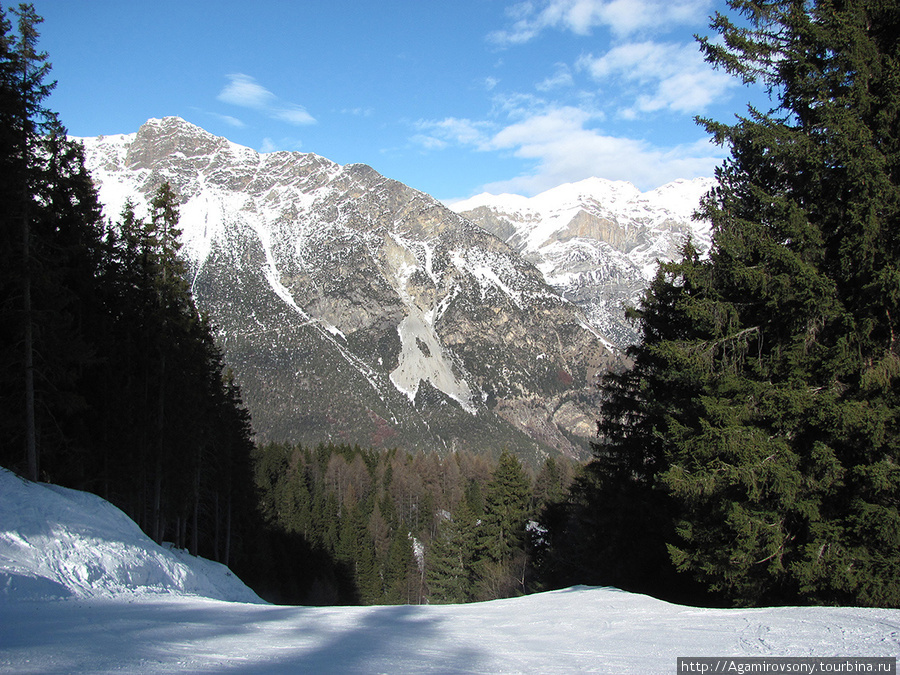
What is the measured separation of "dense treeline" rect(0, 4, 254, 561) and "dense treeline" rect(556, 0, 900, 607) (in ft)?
49.7

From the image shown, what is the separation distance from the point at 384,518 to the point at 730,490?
58777 millimetres

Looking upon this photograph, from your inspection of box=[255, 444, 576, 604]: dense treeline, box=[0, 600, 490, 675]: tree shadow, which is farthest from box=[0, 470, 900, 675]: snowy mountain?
box=[255, 444, 576, 604]: dense treeline

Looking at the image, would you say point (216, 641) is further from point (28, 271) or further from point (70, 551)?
point (28, 271)

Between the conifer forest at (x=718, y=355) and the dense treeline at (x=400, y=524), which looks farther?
the dense treeline at (x=400, y=524)

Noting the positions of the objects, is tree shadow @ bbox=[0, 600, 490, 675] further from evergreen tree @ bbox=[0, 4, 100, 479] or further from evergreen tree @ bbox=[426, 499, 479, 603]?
evergreen tree @ bbox=[426, 499, 479, 603]

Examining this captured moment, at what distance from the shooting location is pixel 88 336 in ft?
61.1

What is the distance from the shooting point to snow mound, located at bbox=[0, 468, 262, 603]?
989 centimetres

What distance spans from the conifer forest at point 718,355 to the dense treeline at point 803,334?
4 centimetres

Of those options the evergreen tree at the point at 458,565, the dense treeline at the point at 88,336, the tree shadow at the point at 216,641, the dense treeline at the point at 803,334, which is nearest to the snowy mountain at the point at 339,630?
the tree shadow at the point at 216,641

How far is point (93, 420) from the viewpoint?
19688 mm

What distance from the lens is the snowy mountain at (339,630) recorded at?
536cm

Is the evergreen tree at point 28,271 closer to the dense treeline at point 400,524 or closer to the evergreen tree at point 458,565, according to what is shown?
the dense treeline at point 400,524

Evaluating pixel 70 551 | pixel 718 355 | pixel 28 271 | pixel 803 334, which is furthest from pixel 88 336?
pixel 803 334

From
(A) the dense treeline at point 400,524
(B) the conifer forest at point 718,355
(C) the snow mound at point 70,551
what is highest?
(B) the conifer forest at point 718,355
